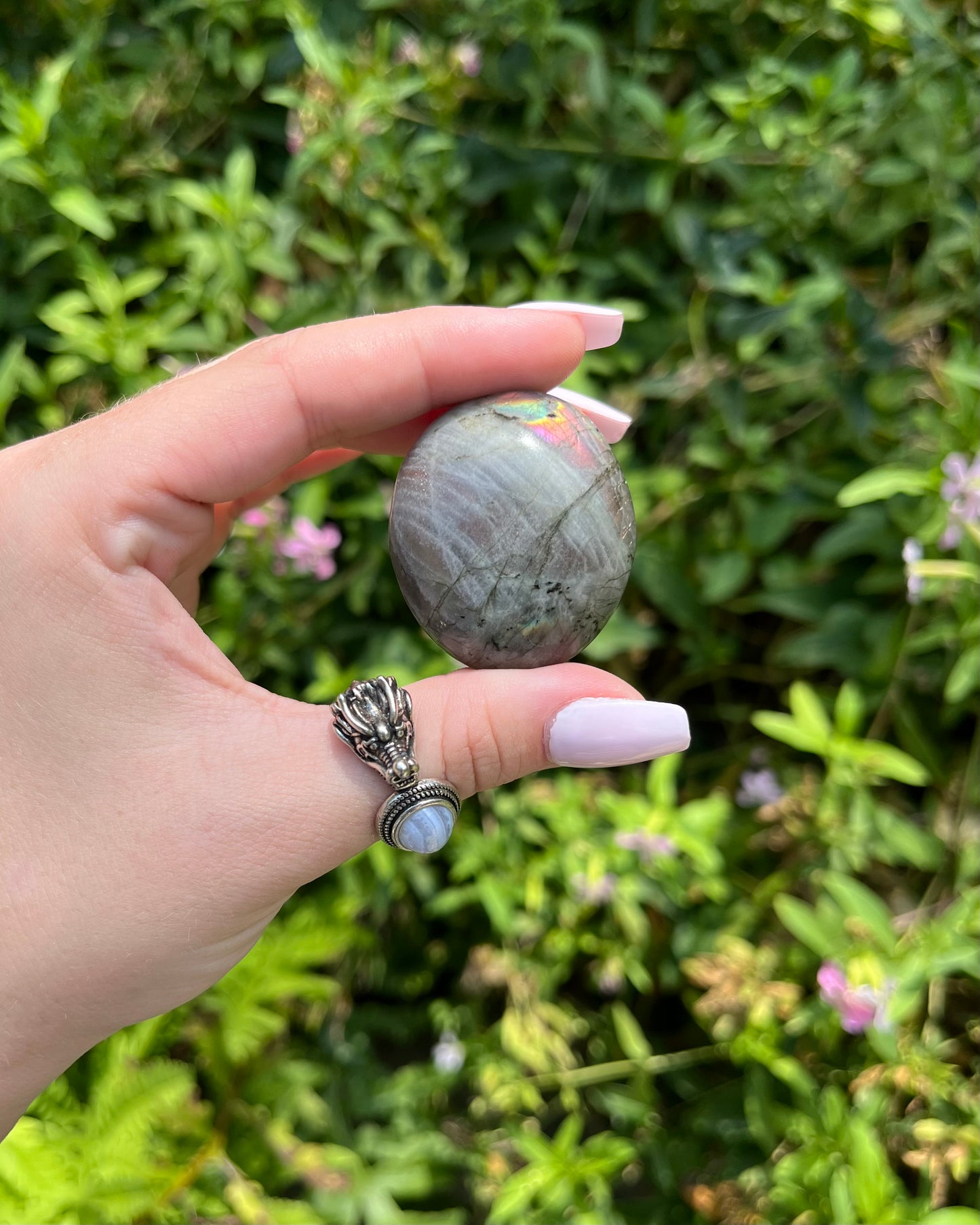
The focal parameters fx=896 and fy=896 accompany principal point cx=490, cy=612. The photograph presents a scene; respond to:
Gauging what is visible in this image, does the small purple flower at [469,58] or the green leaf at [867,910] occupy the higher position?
the small purple flower at [469,58]

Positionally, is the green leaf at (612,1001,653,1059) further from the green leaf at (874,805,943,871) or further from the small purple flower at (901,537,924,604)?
the small purple flower at (901,537,924,604)

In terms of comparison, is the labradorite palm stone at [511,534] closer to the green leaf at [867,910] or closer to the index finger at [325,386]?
the index finger at [325,386]

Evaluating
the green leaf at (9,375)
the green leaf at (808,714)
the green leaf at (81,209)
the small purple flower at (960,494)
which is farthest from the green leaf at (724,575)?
the green leaf at (9,375)

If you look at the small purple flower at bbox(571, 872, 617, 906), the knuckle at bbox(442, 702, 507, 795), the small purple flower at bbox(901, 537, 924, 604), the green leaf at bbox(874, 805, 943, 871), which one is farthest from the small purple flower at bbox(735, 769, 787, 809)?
the knuckle at bbox(442, 702, 507, 795)

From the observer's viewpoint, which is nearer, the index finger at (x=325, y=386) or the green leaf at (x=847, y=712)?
the index finger at (x=325, y=386)

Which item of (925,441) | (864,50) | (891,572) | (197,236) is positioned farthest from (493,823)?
(864,50)

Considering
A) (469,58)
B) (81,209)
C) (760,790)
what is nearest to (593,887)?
(760,790)

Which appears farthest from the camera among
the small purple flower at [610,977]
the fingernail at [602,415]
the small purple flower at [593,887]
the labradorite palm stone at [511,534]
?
the small purple flower at [610,977]
